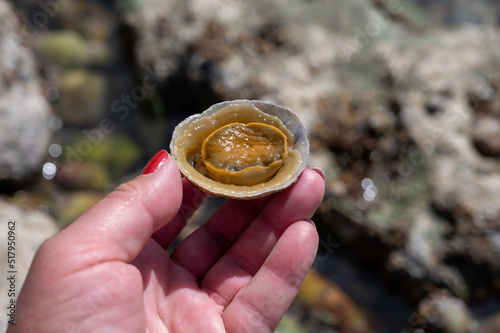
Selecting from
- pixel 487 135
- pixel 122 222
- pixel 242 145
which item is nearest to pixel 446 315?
pixel 487 135

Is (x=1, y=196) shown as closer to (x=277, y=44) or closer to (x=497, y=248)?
(x=277, y=44)

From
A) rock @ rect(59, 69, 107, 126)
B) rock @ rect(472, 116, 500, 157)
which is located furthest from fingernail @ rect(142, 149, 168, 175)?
rock @ rect(59, 69, 107, 126)

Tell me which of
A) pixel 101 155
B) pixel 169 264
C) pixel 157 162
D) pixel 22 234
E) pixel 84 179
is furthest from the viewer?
pixel 101 155

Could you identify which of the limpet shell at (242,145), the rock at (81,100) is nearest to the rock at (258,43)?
the rock at (81,100)

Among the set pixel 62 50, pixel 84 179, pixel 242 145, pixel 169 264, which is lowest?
pixel 84 179

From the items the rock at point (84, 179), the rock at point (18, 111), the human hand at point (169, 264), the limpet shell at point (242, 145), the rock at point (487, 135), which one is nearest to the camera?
the human hand at point (169, 264)

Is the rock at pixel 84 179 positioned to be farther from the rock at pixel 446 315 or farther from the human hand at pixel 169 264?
the rock at pixel 446 315

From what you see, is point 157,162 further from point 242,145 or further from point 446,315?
point 446,315
